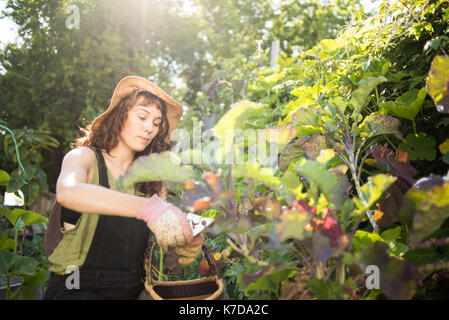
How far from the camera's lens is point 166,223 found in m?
0.84

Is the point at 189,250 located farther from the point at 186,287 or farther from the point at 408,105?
the point at 408,105

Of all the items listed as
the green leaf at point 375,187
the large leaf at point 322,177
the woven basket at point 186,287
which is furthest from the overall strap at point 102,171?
the green leaf at point 375,187

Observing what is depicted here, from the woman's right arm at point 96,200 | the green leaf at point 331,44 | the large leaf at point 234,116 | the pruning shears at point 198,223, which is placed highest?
the green leaf at point 331,44

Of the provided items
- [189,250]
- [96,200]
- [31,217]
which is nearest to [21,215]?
[31,217]

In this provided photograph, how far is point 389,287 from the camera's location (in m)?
0.66

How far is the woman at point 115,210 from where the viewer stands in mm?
885

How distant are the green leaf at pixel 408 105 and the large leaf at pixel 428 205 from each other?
384 millimetres

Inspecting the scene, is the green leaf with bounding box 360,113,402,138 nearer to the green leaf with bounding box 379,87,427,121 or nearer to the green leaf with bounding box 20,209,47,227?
the green leaf with bounding box 379,87,427,121

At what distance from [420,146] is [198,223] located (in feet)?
2.45

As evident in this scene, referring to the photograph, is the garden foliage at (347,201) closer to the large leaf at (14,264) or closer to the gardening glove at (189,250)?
the gardening glove at (189,250)

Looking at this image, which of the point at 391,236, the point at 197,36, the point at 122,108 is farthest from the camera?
the point at 197,36
